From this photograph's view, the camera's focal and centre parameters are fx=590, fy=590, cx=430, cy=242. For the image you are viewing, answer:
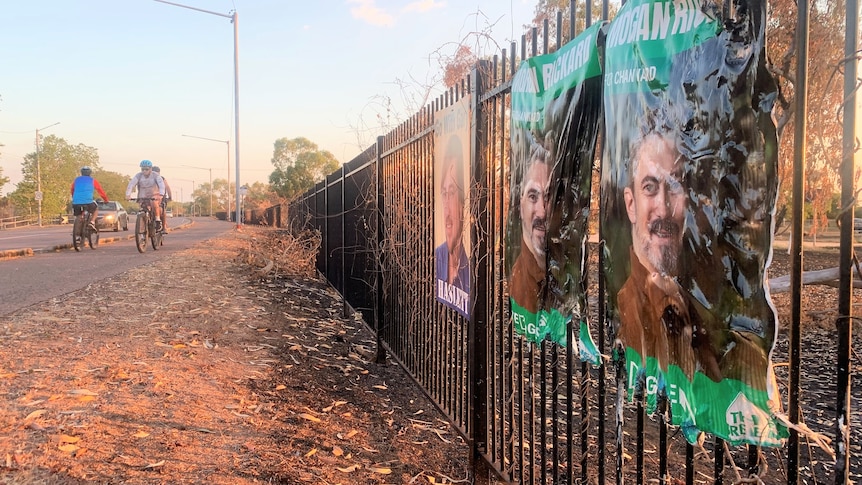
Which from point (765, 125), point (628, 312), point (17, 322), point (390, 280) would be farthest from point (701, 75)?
point (17, 322)

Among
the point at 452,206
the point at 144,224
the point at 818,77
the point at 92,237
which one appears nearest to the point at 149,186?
the point at 144,224

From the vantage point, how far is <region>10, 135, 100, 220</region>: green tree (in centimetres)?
6016

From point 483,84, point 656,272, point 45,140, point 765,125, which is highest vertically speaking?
point 45,140

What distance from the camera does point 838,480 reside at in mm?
1313

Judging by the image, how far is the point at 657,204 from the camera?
1617 mm

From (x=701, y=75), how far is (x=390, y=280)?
420 cm

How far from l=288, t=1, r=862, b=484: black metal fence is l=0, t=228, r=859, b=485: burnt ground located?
1.37 ft

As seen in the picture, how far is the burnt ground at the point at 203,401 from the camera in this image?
124 inches

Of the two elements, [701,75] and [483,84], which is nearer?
[701,75]

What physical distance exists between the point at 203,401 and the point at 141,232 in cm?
1033

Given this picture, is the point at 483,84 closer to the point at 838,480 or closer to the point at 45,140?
the point at 838,480

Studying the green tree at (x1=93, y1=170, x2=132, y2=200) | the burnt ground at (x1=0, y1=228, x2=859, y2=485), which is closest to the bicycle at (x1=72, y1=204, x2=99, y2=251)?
the burnt ground at (x1=0, y1=228, x2=859, y2=485)

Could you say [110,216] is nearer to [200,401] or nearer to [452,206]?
[200,401]

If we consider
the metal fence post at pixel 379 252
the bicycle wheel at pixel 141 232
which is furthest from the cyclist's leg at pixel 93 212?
the metal fence post at pixel 379 252
